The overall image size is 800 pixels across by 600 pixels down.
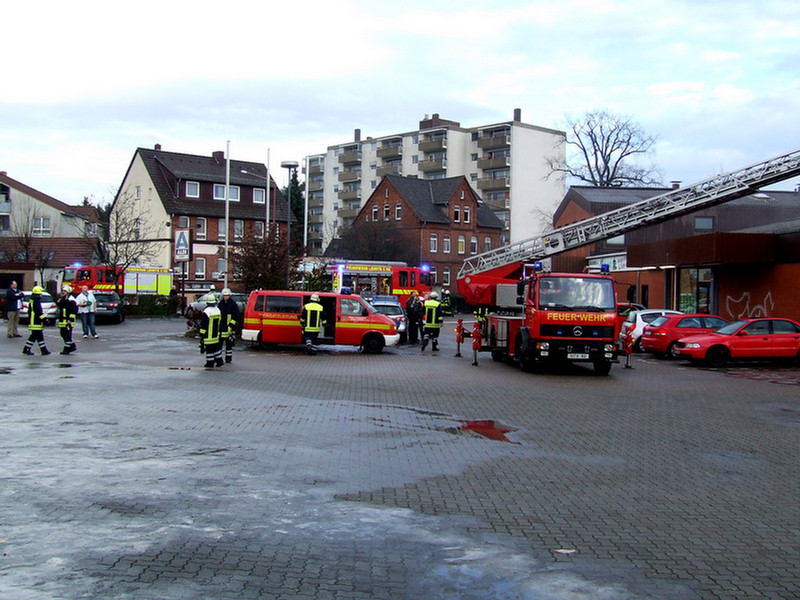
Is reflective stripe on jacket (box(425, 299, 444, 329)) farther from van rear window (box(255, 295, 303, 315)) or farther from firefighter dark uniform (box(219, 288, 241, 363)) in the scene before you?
firefighter dark uniform (box(219, 288, 241, 363))

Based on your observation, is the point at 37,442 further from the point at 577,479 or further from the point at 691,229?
the point at 691,229

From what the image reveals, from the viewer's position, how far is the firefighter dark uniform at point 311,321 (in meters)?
23.6

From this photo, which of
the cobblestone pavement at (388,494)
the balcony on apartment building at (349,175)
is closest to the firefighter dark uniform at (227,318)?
the cobblestone pavement at (388,494)

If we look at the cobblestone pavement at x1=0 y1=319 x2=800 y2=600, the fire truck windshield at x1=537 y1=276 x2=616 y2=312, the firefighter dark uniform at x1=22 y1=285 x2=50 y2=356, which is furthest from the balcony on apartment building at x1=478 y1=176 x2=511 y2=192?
the cobblestone pavement at x1=0 y1=319 x2=800 y2=600

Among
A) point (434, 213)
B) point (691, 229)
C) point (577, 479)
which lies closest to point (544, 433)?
point (577, 479)

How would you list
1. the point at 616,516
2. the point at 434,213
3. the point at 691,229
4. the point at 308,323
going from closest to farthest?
1. the point at 616,516
2. the point at 308,323
3. the point at 691,229
4. the point at 434,213

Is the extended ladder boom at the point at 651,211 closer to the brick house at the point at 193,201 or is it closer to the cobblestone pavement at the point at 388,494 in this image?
the cobblestone pavement at the point at 388,494

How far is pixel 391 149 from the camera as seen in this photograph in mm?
95875

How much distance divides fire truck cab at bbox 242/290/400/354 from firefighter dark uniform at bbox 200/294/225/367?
595 centimetres

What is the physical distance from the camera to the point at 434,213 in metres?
77.1

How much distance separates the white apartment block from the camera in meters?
88.2

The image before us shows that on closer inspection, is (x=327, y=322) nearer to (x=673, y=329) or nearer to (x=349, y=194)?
(x=673, y=329)

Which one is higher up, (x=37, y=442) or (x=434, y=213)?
(x=434, y=213)

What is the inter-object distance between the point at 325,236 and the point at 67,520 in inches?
3519
